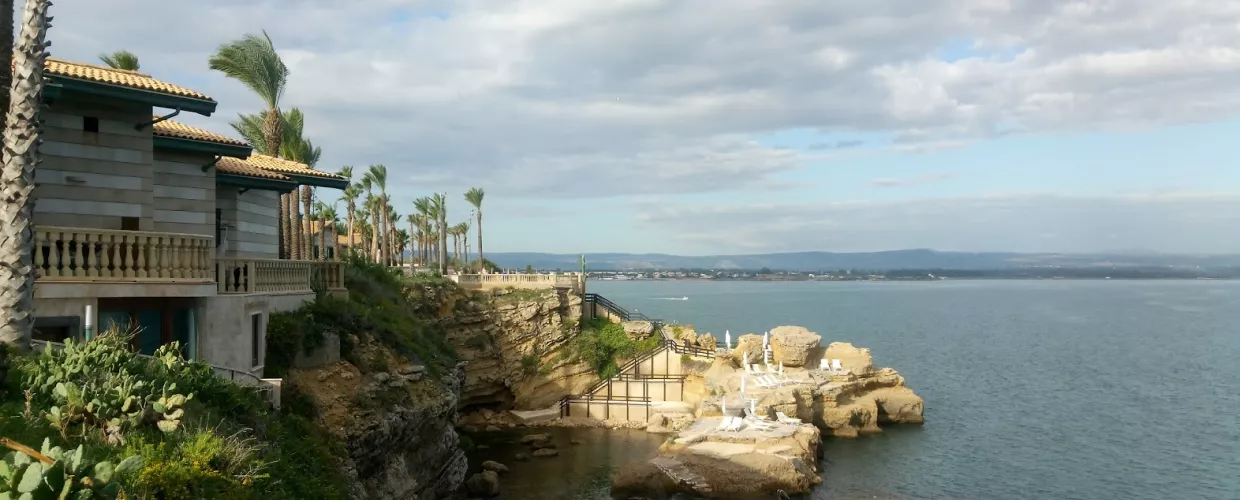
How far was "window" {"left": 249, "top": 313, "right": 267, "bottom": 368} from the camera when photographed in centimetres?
1734

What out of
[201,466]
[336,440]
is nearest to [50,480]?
[201,466]

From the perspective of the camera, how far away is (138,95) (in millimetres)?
16938

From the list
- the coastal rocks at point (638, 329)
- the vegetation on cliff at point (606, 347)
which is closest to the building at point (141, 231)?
the vegetation on cliff at point (606, 347)

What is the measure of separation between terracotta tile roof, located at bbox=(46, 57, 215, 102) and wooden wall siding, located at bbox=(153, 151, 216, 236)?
2.08 m

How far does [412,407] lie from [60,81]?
1051 cm

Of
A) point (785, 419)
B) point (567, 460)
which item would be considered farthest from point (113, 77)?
point (785, 419)

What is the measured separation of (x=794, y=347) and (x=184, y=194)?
39.3m

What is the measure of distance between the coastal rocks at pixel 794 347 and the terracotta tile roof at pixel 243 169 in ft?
117

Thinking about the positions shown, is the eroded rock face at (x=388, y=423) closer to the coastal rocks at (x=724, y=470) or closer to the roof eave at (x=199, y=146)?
the roof eave at (x=199, y=146)

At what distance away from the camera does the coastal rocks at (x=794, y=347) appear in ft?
170

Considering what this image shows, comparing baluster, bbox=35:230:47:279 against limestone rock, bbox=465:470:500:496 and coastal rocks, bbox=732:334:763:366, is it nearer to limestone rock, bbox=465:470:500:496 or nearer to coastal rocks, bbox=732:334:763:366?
limestone rock, bbox=465:470:500:496

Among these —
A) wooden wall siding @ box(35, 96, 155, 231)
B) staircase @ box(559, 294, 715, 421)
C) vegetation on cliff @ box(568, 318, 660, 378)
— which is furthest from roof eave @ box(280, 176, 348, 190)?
vegetation on cliff @ box(568, 318, 660, 378)

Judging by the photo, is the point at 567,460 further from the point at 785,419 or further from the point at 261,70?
the point at 261,70

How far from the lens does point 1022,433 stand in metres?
45.6
